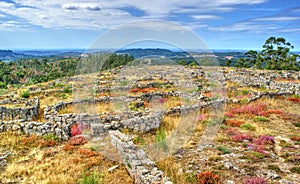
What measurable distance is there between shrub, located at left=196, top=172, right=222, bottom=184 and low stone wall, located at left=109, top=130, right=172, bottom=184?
1505 millimetres

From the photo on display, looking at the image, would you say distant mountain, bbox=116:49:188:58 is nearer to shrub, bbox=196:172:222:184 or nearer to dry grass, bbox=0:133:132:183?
dry grass, bbox=0:133:132:183

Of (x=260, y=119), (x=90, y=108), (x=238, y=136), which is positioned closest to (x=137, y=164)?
(x=238, y=136)

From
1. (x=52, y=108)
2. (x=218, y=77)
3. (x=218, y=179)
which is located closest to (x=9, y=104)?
(x=52, y=108)

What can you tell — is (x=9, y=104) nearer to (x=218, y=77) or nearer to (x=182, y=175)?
(x=182, y=175)

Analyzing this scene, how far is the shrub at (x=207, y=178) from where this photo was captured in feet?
32.8

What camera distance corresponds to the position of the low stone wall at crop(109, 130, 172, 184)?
31.3ft

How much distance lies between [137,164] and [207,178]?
2.82 metres

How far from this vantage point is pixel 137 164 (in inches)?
415

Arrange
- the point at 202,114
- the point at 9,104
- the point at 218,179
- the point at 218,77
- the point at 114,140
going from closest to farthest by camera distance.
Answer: the point at 218,179
the point at 114,140
the point at 202,114
the point at 9,104
the point at 218,77

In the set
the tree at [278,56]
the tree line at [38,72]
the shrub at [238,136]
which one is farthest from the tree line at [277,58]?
the shrub at [238,136]

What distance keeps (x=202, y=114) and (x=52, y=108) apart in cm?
1211

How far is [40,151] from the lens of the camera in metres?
Result: 13.8

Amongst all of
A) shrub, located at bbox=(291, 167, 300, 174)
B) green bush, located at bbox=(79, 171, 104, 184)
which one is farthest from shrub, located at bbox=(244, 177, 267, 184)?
green bush, located at bbox=(79, 171, 104, 184)

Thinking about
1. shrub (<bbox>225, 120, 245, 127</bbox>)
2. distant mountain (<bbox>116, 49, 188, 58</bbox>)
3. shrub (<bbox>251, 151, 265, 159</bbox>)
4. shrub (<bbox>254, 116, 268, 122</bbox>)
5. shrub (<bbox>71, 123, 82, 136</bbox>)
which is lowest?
shrub (<bbox>71, 123, 82, 136</bbox>)
